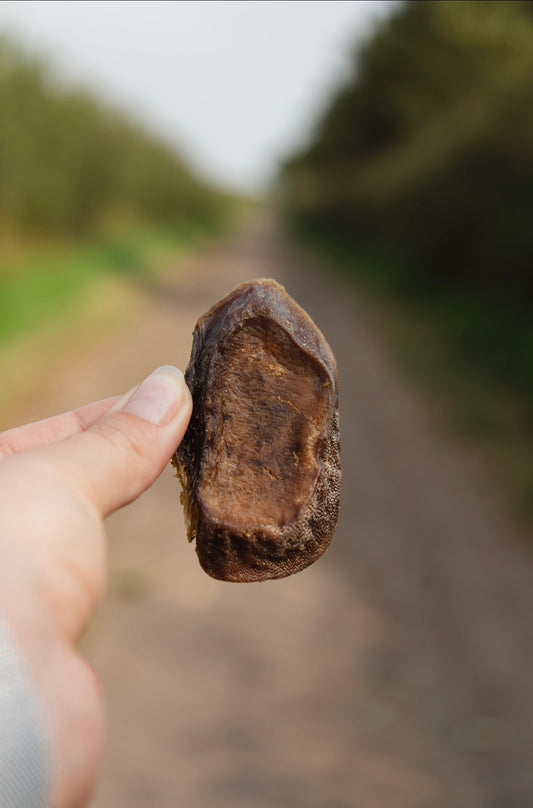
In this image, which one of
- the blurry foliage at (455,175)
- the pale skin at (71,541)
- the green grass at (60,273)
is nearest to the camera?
the pale skin at (71,541)

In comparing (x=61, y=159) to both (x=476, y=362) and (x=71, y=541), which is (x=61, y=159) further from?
(x=71, y=541)

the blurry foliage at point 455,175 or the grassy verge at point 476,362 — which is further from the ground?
the blurry foliage at point 455,175

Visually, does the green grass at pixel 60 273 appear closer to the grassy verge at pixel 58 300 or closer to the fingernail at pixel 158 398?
the grassy verge at pixel 58 300

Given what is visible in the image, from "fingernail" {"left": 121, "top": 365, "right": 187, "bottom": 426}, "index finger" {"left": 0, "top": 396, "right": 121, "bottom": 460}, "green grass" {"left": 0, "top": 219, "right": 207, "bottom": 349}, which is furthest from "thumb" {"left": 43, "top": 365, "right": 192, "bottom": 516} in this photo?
"green grass" {"left": 0, "top": 219, "right": 207, "bottom": 349}

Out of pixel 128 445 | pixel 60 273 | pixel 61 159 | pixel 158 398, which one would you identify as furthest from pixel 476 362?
pixel 61 159

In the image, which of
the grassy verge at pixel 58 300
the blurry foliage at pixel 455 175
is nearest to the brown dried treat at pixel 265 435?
the grassy verge at pixel 58 300

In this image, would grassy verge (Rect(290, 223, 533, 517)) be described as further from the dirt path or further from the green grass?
the green grass

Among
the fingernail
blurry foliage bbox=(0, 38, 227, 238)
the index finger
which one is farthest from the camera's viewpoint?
blurry foliage bbox=(0, 38, 227, 238)
